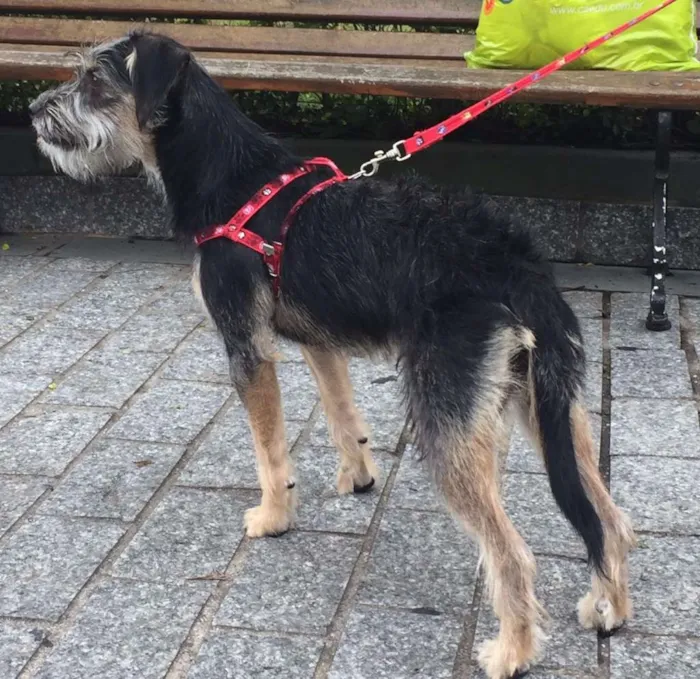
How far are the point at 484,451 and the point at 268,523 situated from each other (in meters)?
0.97

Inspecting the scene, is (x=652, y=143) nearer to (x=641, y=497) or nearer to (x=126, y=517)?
(x=641, y=497)

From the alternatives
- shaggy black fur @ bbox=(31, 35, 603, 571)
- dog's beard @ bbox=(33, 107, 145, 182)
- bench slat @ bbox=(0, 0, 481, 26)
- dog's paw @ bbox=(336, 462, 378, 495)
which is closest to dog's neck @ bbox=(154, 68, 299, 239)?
shaggy black fur @ bbox=(31, 35, 603, 571)

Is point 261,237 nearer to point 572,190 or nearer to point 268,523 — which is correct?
point 268,523

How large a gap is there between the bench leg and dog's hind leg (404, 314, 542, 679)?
2624 millimetres

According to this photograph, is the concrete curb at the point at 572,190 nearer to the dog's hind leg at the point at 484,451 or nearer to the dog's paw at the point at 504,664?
the dog's hind leg at the point at 484,451

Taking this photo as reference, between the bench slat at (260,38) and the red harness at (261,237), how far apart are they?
2.94 m

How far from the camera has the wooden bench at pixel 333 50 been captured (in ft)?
16.5

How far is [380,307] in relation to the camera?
3045 mm

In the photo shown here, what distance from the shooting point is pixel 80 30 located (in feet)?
21.0

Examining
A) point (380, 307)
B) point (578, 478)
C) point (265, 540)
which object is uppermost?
point (380, 307)

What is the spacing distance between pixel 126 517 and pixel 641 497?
1.80m

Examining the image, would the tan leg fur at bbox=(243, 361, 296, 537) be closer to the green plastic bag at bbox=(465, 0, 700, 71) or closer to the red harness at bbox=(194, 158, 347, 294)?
the red harness at bbox=(194, 158, 347, 294)

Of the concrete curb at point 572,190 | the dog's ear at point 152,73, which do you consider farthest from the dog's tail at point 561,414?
Answer: the concrete curb at point 572,190

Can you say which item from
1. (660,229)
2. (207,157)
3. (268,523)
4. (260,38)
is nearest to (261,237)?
(207,157)
